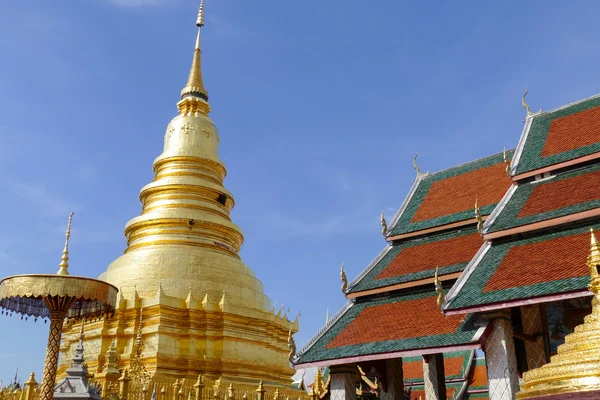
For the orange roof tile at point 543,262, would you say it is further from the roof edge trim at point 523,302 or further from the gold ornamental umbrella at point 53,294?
the gold ornamental umbrella at point 53,294

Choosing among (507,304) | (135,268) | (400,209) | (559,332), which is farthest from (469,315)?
(135,268)

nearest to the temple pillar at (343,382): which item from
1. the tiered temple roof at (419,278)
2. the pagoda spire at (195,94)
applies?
the tiered temple roof at (419,278)

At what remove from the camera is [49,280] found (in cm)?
1026

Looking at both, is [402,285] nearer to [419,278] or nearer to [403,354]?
[419,278]

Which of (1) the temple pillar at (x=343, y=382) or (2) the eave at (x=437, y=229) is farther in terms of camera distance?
(2) the eave at (x=437, y=229)

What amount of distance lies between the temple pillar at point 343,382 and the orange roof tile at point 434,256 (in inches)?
89.0

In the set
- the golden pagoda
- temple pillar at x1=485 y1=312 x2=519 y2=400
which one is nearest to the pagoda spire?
the golden pagoda

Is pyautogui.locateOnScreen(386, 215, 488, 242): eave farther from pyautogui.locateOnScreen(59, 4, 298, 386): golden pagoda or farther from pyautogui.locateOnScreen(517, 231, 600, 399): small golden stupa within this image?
pyautogui.locateOnScreen(517, 231, 600, 399): small golden stupa

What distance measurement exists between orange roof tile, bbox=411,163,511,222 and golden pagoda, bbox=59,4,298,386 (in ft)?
24.5

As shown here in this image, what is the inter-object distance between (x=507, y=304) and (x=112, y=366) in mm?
8674

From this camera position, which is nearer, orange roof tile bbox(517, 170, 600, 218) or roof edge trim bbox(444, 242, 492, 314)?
roof edge trim bbox(444, 242, 492, 314)

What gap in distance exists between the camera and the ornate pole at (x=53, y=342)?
1003 cm

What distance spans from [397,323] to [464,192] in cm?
492

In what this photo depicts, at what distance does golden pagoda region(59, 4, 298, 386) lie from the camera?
18.0 meters
